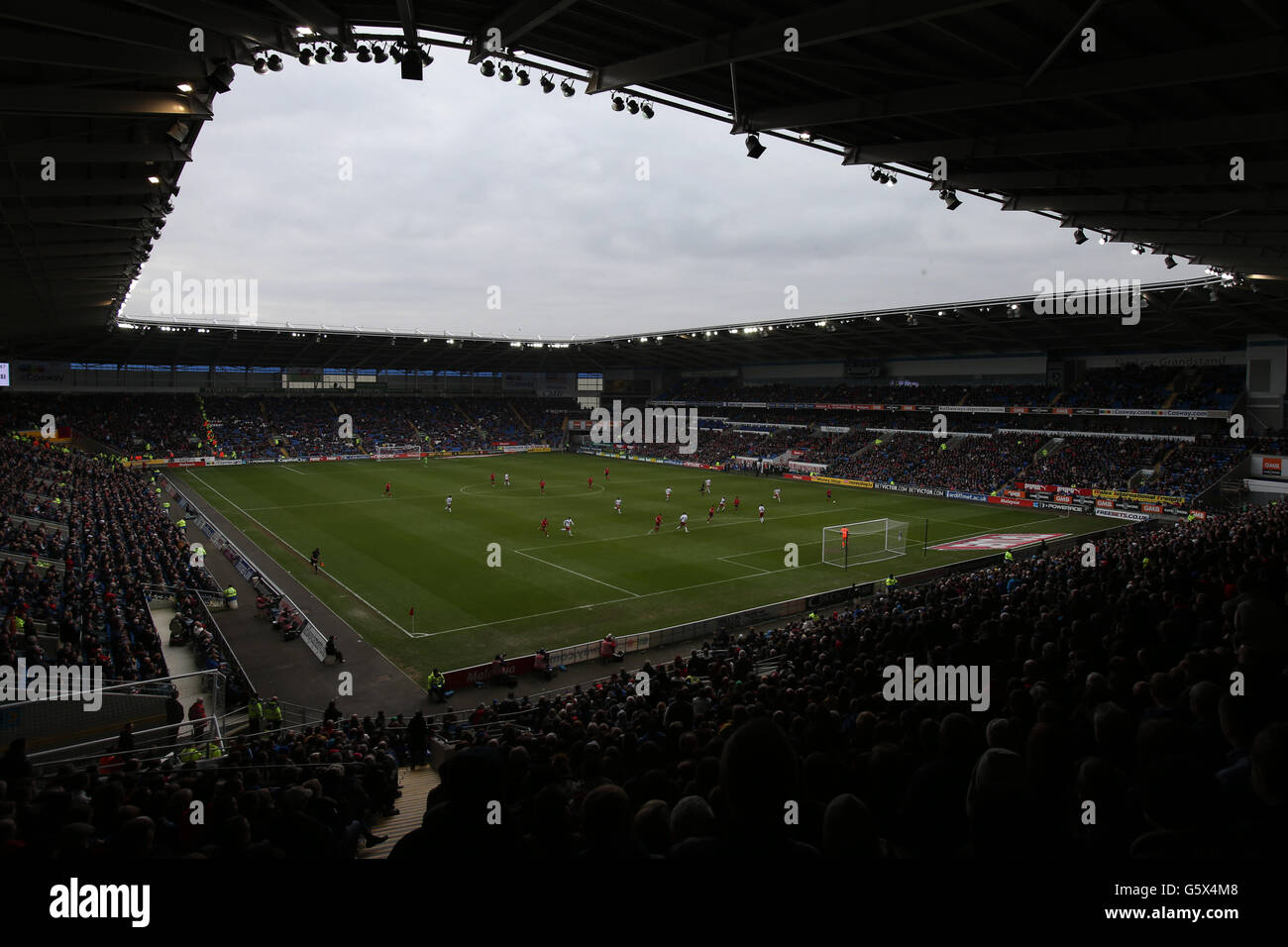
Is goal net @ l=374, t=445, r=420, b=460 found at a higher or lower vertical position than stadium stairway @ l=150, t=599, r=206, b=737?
higher

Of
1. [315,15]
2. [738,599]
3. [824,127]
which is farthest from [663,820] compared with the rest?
[738,599]

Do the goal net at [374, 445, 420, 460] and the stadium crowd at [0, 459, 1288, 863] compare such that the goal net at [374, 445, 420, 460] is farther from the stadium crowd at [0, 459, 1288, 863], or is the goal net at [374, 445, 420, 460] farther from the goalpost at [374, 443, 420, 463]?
the stadium crowd at [0, 459, 1288, 863]

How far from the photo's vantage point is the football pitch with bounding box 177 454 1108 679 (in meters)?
24.8

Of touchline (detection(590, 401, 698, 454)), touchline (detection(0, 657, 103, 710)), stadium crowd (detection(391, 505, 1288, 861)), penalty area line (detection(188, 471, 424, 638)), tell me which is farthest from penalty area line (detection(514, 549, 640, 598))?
touchline (detection(590, 401, 698, 454))

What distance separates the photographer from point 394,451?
251 feet

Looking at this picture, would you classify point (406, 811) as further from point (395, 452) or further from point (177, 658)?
point (395, 452)

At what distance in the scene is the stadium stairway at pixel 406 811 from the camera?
8638 mm

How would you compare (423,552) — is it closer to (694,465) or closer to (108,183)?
(108,183)

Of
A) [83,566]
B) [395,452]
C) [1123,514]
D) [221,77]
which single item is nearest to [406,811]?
[221,77]

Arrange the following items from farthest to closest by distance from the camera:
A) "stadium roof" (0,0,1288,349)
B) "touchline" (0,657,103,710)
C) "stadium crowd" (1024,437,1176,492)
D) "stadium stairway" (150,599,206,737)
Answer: "stadium crowd" (1024,437,1176,492), "stadium stairway" (150,599,206,737), "touchline" (0,657,103,710), "stadium roof" (0,0,1288,349)

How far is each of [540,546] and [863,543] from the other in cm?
1559

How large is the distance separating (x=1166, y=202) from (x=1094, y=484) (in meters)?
38.2

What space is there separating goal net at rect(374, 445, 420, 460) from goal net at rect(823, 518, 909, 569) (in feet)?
170

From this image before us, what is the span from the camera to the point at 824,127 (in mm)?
13656
